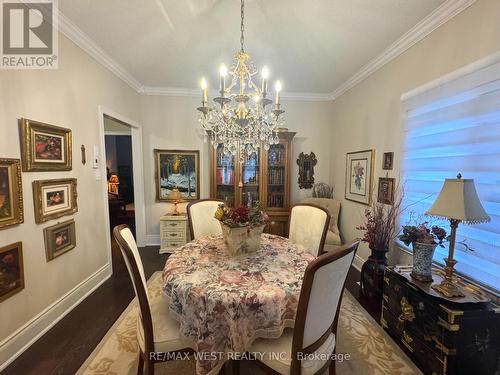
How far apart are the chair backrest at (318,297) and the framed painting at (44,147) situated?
221 centimetres

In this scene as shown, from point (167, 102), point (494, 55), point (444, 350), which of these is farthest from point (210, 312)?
point (167, 102)

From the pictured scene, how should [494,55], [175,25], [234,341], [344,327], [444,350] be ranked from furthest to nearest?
[175,25]
[344,327]
[494,55]
[444,350]
[234,341]

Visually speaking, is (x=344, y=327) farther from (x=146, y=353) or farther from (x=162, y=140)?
(x=162, y=140)

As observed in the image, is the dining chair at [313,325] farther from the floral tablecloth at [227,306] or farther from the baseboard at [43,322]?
the baseboard at [43,322]

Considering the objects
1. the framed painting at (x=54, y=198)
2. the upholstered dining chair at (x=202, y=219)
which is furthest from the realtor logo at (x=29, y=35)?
the upholstered dining chair at (x=202, y=219)

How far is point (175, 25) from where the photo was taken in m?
2.31

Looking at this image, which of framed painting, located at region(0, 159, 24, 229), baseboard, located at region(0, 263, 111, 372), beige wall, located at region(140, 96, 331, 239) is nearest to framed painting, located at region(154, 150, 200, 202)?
beige wall, located at region(140, 96, 331, 239)

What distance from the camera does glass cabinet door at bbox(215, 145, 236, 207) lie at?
3838 mm

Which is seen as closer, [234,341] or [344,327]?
[234,341]

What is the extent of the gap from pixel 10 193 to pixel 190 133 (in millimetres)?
2600

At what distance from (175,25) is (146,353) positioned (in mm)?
2741

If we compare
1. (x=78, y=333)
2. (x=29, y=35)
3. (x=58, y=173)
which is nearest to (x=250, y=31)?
(x=29, y=35)

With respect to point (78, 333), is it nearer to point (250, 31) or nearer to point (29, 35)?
point (29, 35)

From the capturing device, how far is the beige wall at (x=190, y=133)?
12.8 feet
